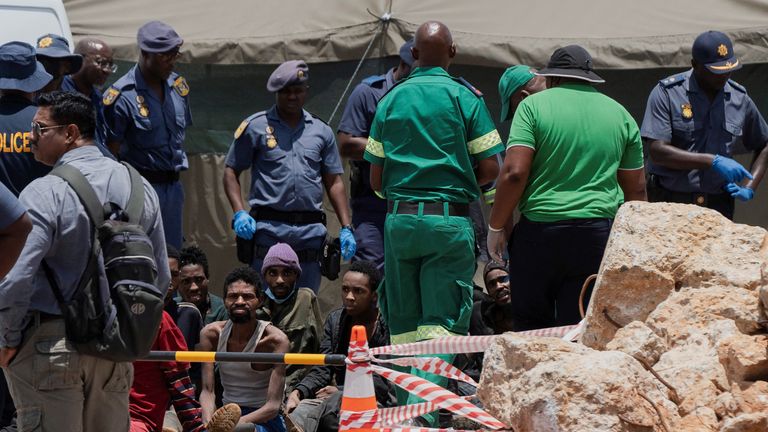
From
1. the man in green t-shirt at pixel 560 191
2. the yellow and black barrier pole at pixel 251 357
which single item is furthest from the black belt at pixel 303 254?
the man in green t-shirt at pixel 560 191

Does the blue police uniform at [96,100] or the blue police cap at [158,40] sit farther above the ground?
the blue police cap at [158,40]

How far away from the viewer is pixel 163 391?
20.9ft

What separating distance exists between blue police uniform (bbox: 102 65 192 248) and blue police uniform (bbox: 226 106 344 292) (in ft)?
1.24

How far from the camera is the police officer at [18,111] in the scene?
21.6 ft

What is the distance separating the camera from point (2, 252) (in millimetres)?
4180

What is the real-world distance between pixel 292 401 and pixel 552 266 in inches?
82.8

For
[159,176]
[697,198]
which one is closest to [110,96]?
[159,176]

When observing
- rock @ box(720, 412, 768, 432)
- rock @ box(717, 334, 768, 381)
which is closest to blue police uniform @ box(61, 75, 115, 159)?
rock @ box(717, 334, 768, 381)

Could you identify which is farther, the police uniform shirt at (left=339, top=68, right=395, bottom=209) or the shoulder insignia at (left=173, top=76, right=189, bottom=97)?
the shoulder insignia at (left=173, top=76, right=189, bottom=97)

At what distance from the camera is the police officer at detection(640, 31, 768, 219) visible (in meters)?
7.64

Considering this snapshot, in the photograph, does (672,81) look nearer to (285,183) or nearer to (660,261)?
(285,183)

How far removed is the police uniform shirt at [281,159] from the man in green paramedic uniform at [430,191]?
1.70 m

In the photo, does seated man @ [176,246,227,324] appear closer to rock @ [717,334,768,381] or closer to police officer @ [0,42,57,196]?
police officer @ [0,42,57,196]

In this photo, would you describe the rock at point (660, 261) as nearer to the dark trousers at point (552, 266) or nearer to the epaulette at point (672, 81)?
the dark trousers at point (552, 266)
